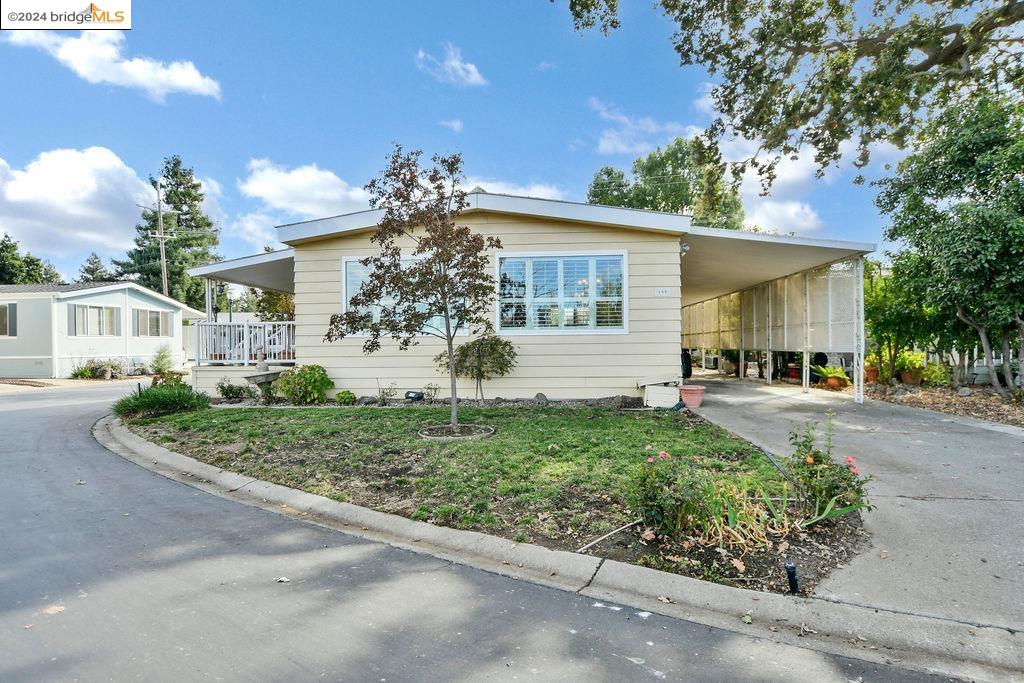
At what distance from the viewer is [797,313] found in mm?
11773

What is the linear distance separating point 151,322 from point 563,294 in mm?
22319

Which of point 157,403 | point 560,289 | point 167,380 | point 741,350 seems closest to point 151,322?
point 167,380

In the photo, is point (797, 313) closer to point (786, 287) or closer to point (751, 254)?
point (786, 287)

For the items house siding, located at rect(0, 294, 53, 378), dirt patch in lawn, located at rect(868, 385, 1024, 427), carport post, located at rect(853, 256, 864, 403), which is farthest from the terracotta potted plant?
house siding, located at rect(0, 294, 53, 378)

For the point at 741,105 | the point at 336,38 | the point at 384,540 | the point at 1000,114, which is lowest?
the point at 384,540

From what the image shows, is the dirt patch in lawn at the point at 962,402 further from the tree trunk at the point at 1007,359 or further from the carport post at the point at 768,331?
the carport post at the point at 768,331

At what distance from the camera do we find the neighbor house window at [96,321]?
19.4m

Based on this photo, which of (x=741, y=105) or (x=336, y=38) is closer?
(x=336, y=38)

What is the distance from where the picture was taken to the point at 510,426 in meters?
6.94

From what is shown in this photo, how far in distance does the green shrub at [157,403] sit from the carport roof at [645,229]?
2943 mm

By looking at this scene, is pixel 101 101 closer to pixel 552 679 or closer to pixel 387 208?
pixel 387 208

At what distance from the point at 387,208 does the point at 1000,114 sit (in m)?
10.9

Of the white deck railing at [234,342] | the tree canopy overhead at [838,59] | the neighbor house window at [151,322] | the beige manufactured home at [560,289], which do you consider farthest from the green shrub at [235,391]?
the neighbor house window at [151,322]

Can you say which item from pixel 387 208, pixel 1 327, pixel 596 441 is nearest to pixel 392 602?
pixel 596 441
